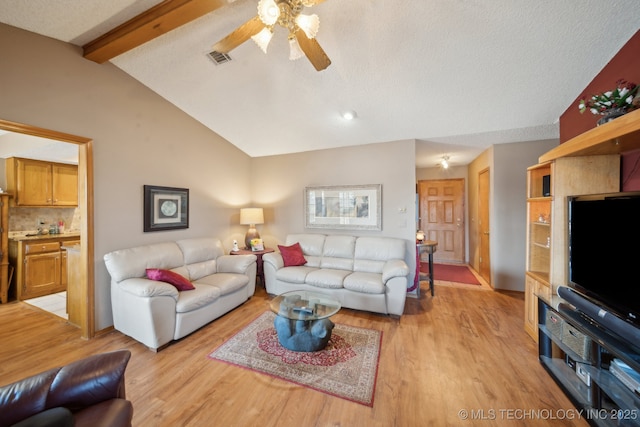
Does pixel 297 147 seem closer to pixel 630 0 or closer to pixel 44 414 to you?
pixel 630 0

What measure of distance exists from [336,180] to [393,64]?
2.02 meters

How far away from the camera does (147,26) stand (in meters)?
1.95

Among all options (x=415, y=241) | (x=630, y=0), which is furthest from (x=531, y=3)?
(x=415, y=241)

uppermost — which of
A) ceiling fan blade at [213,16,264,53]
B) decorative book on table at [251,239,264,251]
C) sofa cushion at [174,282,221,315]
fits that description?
ceiling fan blade at [213,16,264,53]

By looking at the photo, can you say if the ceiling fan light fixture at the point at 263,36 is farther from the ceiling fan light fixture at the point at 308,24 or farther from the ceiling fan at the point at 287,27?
the ceiling fan light fixture at the point at 308,24

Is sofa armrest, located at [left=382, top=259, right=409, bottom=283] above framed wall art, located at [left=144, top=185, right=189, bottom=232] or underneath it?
underneath

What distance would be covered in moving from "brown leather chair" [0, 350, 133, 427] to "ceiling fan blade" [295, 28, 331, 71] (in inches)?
87.4

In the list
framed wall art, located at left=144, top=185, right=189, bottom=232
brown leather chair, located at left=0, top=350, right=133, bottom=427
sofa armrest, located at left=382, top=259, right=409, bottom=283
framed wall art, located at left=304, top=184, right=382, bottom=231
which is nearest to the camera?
brown leather chair, located at left=0, top=350, right=133, bottom=427

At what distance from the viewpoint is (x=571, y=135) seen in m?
2.58

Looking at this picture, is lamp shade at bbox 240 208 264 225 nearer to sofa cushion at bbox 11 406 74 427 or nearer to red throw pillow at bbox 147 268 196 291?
red throw pillow at bbox 147 268 196 291

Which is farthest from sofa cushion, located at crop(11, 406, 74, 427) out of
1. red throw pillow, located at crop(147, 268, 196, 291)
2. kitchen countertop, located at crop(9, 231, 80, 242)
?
kitchen countertop, located at crop(9, 231, 80, 242)

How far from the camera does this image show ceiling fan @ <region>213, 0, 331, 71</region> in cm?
146

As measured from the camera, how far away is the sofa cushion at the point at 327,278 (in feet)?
9.94

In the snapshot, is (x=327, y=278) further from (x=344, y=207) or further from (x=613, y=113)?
(x=613, y=113)
